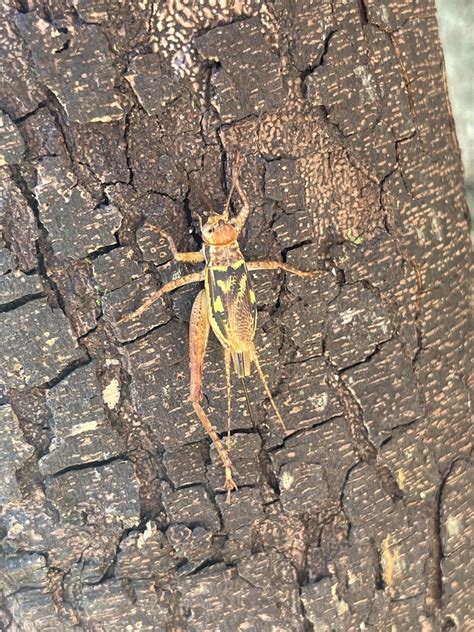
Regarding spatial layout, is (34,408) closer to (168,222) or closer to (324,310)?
(168,222)

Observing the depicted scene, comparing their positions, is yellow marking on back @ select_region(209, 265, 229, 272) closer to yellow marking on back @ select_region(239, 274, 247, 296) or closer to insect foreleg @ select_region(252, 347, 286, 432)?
yellow marking on back @ select_region(239, 274, 247, 296)

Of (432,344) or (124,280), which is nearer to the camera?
(124,280)

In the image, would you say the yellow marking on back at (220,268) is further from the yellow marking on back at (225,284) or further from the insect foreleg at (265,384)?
the insect foreleg at (265,384)

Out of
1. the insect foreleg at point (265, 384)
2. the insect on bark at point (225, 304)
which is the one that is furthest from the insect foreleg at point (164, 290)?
the insect foreleg at point (265, 384)

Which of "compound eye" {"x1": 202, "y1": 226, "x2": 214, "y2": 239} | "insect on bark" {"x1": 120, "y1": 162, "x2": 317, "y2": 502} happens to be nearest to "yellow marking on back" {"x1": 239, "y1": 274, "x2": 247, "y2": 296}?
"insect on bark" {"x1": 120, "y1": 162, "x2": 317, "y2": 502}

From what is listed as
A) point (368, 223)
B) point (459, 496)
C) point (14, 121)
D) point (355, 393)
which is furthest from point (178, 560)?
point (14, 121)

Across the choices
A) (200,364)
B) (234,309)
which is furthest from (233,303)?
(200,364)

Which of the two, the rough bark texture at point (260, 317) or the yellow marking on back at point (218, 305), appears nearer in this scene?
the rough bark texture at point (260, 317)
